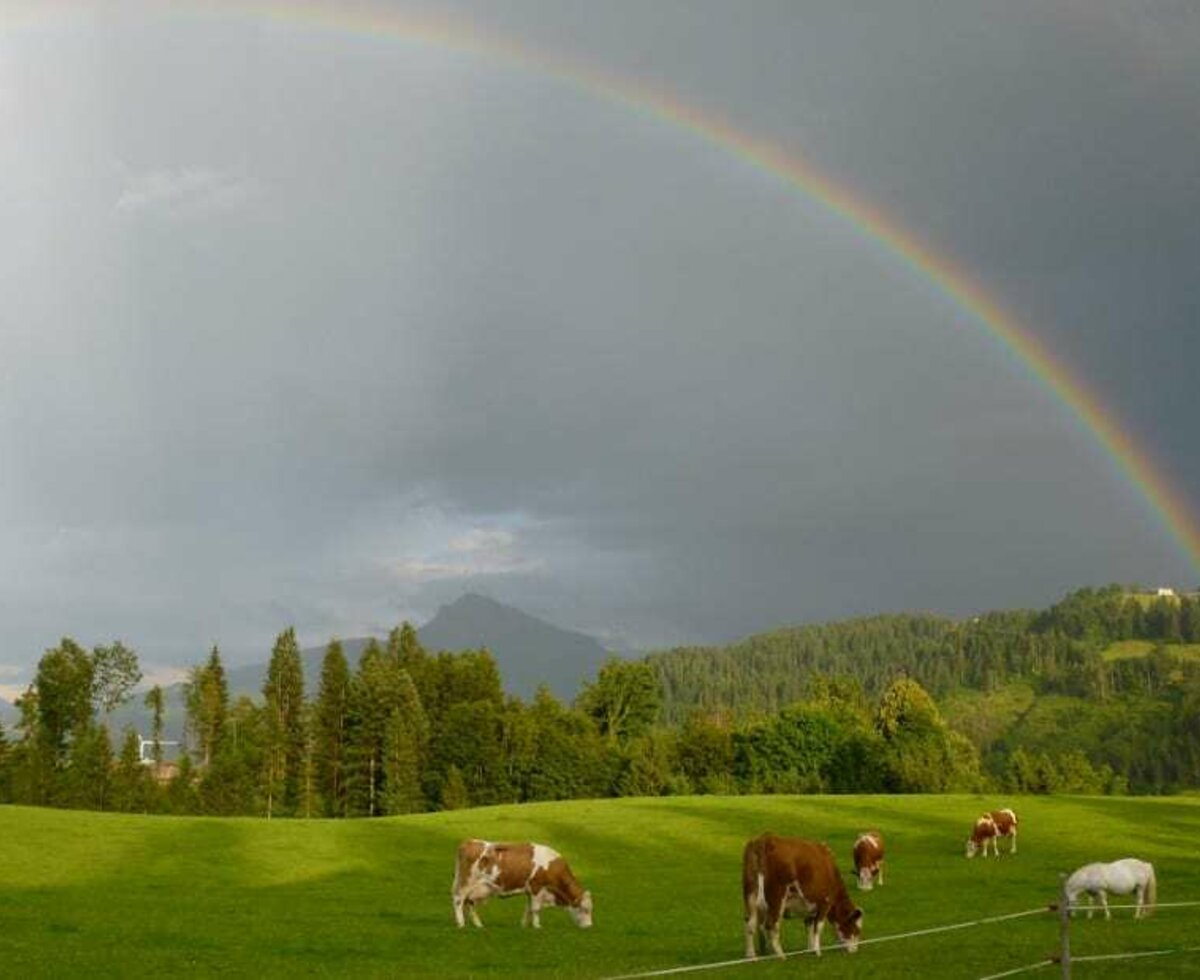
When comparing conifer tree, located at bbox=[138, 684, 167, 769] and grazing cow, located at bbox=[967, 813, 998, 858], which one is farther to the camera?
conifer tree, located at bbox=[138, 684, 167, 769]

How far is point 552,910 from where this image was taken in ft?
122

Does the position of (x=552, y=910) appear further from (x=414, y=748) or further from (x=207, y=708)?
(x=207, y=708)

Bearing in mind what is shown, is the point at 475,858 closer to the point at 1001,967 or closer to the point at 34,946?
the point at 34,946

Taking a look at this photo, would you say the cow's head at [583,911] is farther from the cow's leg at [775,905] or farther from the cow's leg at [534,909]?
the cow's leg at [775,905]

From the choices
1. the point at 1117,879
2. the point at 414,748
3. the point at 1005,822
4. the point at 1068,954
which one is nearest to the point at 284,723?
the point at 414,748

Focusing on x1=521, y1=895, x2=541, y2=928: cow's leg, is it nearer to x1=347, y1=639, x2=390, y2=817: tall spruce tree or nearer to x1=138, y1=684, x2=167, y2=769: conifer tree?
x1=347, y1=639, x2=390, y2=817: tall spruce tree

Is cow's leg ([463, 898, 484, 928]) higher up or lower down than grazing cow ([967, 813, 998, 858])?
higher up

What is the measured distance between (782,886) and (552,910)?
51.8 feet

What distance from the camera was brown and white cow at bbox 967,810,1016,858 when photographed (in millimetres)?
56000

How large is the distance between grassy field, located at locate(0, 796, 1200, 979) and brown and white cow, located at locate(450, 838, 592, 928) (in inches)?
30.1

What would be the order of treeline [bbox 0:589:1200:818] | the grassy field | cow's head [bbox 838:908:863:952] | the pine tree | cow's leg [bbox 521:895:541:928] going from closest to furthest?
1. cow's head [bbox 838:908:863:952]
2. the grassy field
3. cow's leg [bbox 521:895:541:928]
4. the pine tree
5. treeline [bbox 0:589:1200:818]

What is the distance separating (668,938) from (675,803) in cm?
5217

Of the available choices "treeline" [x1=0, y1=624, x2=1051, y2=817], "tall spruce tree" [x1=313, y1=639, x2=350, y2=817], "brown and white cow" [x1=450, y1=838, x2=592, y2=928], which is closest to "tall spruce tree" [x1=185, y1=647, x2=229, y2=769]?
"treeline" [x1=0, y1=624, x2=1051, y2=817]

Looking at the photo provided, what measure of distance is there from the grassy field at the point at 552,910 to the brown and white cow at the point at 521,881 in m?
0.77
